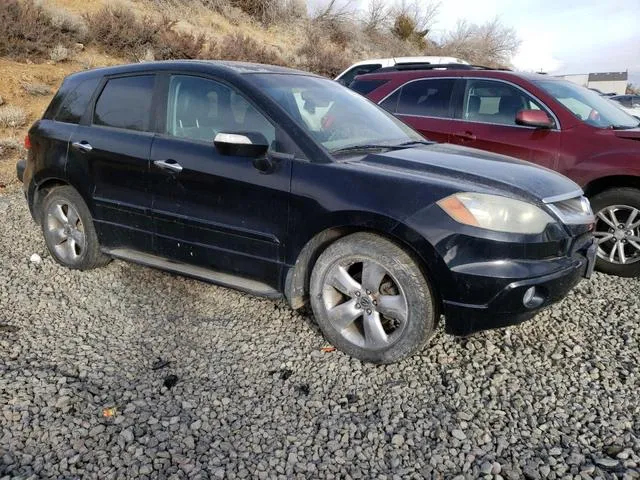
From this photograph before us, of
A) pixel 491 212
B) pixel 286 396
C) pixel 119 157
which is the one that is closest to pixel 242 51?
pixel 119 157

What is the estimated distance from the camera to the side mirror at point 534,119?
209 inches

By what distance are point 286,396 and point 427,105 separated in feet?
13.8

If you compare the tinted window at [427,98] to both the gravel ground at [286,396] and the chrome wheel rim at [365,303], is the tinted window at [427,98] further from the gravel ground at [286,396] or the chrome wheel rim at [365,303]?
the chrome wheel rim at [365,303]

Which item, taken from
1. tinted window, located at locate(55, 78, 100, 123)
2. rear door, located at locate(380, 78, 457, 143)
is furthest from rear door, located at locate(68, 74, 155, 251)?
rear door, located at locate(380, 78, 457, 143)

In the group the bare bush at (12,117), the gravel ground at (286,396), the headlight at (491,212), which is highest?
the headlight at (491,212)

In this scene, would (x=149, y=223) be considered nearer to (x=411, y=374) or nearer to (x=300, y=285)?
(x=300, y=285)

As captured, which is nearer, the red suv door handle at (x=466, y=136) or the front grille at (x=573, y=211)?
the front grille at (x=573, y=211)

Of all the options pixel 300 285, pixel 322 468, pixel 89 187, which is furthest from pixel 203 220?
pixel 322 468

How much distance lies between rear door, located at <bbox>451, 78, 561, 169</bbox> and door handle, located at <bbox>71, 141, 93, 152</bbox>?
3602 mm

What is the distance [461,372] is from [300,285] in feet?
3.72

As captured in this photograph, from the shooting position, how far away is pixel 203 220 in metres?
3.85

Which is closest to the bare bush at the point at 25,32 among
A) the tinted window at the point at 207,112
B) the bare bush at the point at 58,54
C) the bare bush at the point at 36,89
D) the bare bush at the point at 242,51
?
the bare bush at the point at 58,54

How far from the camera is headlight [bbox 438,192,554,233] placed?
10.1 ft

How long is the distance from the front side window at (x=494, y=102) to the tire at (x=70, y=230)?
154 inches
